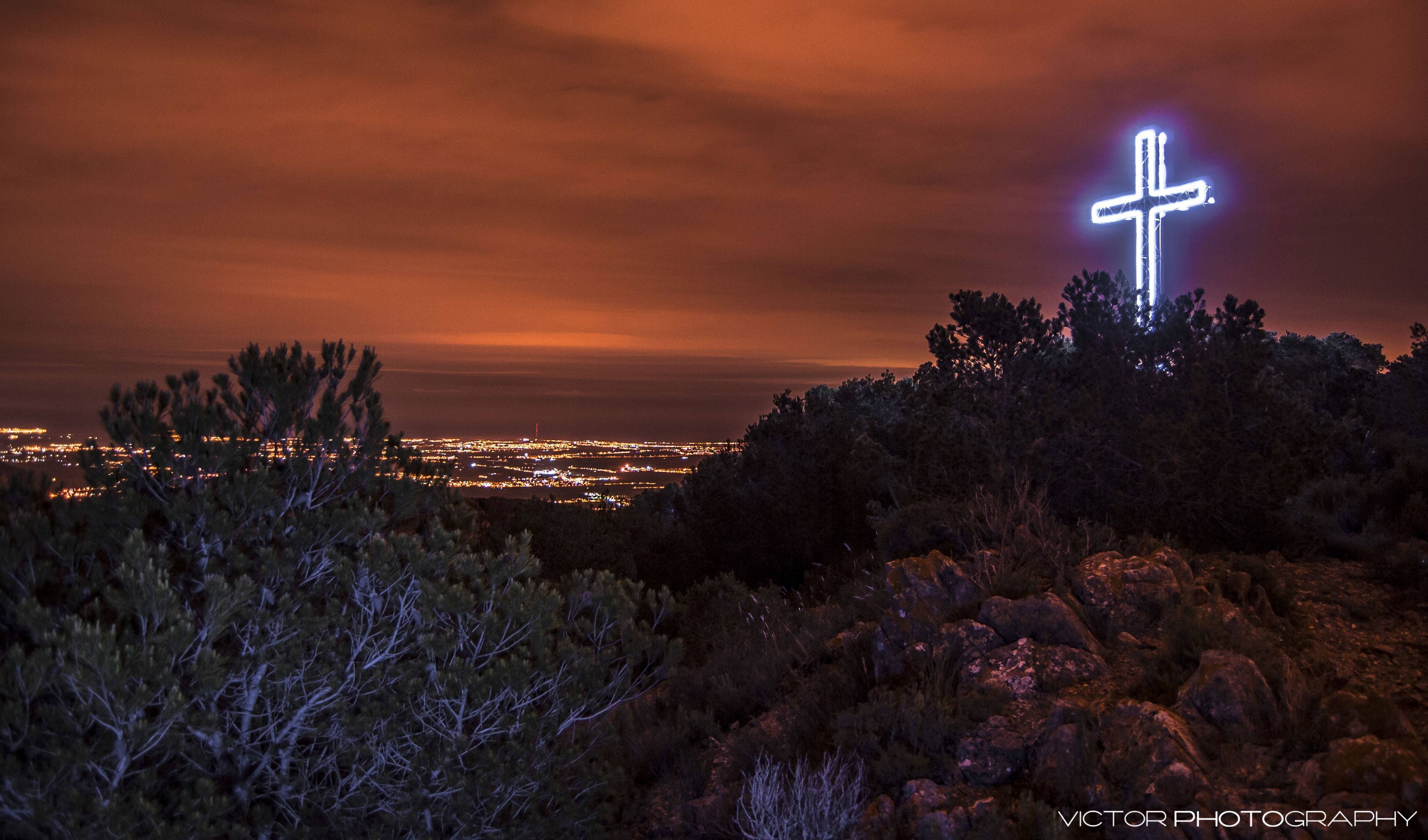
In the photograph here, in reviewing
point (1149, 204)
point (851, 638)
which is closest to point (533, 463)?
point (1149, 204)

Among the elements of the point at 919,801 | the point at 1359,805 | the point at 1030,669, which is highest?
the point at 1030,669

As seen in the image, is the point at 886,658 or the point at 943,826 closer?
the point at 943,826

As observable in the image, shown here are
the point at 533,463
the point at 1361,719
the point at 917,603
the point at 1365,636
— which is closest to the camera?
the point at 1361,719

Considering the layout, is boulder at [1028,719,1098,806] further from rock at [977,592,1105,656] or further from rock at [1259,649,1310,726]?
rock at [1259,649,1310,726]

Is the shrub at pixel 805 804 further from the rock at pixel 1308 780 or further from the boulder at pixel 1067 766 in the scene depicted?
the rock at pixel 1308 780

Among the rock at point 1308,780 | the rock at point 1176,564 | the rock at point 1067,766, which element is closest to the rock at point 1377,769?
the rock at point 1308,780

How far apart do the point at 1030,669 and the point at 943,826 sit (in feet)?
5.39

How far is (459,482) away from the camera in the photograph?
8.02 metres

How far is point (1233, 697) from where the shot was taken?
5695mm

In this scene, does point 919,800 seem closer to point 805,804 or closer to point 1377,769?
point 805,804

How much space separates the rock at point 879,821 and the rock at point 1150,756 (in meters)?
1.36

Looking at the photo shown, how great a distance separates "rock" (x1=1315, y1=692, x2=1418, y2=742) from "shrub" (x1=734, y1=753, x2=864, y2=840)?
2.89 meters

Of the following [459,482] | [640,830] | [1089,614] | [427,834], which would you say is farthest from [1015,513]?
[427,834]

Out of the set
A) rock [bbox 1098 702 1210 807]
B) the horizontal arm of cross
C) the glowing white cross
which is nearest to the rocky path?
rock [bbox 1098 702 1210 807]
